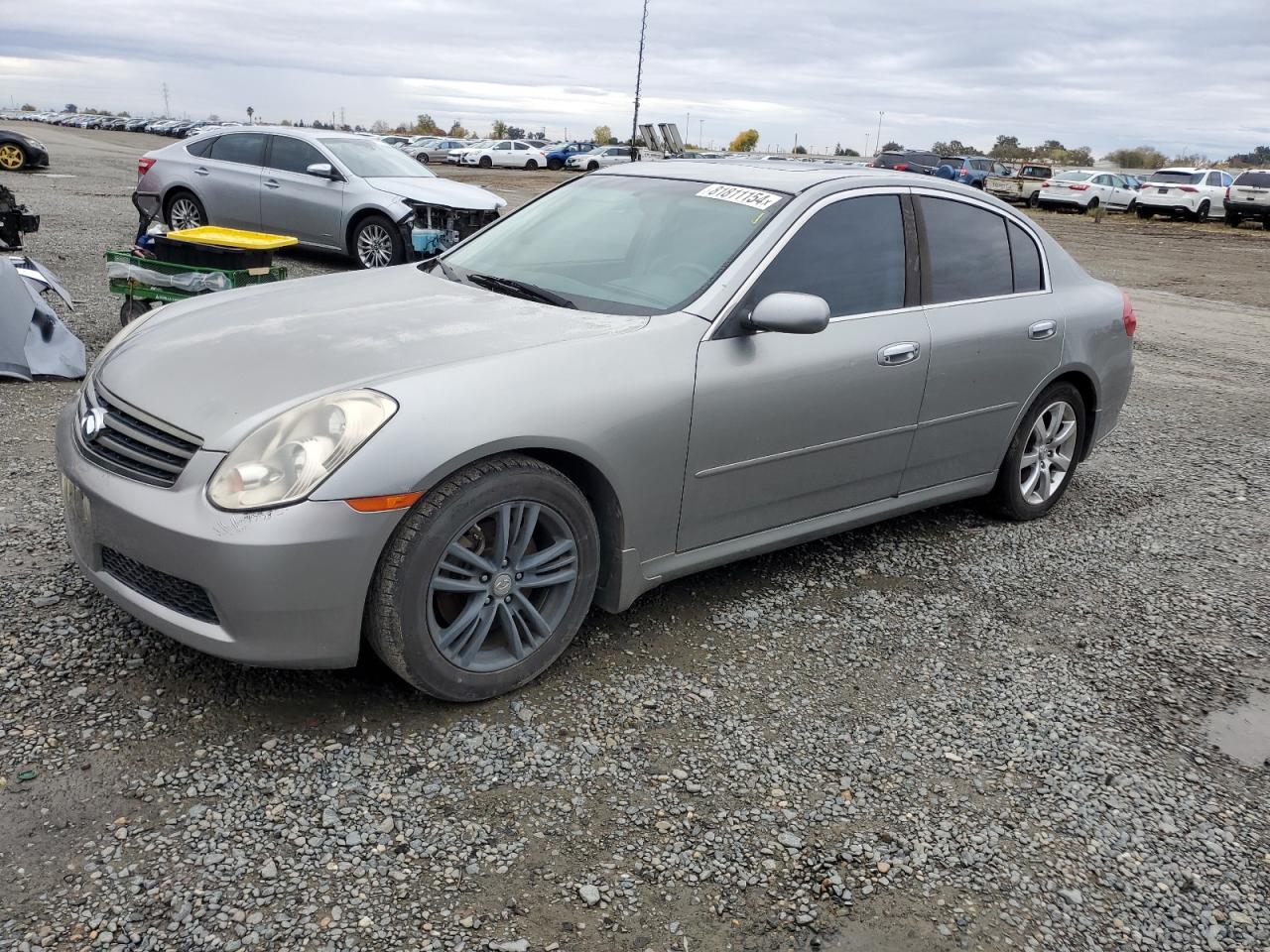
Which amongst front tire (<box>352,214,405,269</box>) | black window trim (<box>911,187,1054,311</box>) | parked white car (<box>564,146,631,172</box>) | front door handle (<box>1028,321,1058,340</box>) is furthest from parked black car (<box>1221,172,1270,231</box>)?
front door handle (<box>1028,321,1058,340</box>)

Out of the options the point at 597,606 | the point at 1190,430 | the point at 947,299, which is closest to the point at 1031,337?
the point at 947,299

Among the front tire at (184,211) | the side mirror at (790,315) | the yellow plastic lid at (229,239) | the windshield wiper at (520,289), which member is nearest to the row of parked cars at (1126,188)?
the front tire at (184,211)

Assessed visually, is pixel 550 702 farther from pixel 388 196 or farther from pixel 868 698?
pixel 388 196

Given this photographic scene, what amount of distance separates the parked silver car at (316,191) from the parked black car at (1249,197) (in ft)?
79.7

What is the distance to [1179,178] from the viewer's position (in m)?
30.7

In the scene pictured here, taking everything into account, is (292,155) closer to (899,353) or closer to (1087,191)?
(899,353)

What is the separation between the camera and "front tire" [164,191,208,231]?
1180cm

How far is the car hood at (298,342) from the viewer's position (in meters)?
2.85

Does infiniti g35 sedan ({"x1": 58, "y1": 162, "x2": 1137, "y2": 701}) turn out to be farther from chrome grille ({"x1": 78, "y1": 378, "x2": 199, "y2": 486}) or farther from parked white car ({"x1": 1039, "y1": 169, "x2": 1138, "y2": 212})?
parked white car ({"x1": 1039, "y1": 169, "x2": 1138, "y2": 212})

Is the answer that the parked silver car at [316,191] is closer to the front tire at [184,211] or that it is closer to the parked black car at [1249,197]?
the front tire at [184,211]

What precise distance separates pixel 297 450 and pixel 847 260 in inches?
89.0

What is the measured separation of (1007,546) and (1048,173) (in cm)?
3501

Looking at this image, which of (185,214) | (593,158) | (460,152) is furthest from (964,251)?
(460,152)

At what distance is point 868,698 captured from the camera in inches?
131
